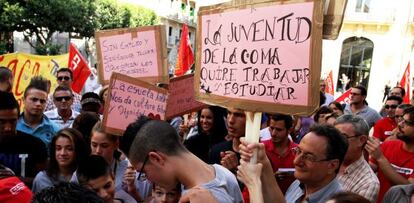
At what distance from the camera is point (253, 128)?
2.20 metres

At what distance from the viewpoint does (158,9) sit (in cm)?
4259

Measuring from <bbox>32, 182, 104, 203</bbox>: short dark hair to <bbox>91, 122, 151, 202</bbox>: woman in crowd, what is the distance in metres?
1.21

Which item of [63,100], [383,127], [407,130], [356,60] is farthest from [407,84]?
[356,60]

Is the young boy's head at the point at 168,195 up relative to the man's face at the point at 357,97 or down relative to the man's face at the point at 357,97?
up

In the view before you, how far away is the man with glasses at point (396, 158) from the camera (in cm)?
318

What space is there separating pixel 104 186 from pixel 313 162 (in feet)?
3.96

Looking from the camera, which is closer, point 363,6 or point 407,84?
point 407,84

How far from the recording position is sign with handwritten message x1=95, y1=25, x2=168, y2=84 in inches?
166

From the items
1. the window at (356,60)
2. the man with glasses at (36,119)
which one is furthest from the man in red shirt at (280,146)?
the window at (356,60)

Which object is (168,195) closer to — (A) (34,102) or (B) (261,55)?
(B) (261,55)

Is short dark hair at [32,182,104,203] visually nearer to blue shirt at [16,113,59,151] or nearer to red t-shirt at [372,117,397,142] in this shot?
blue shirt at [16,113,59,151]

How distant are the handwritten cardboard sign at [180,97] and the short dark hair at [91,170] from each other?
1.32 m

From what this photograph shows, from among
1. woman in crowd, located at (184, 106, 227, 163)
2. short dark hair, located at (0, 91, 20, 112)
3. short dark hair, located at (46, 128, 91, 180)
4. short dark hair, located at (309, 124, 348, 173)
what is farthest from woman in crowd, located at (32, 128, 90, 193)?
short dark hair, located at (309, 124, 348, 173)

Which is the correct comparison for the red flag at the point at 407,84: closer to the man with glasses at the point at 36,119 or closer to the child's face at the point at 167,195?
the man with glasses at the point at 36,119
